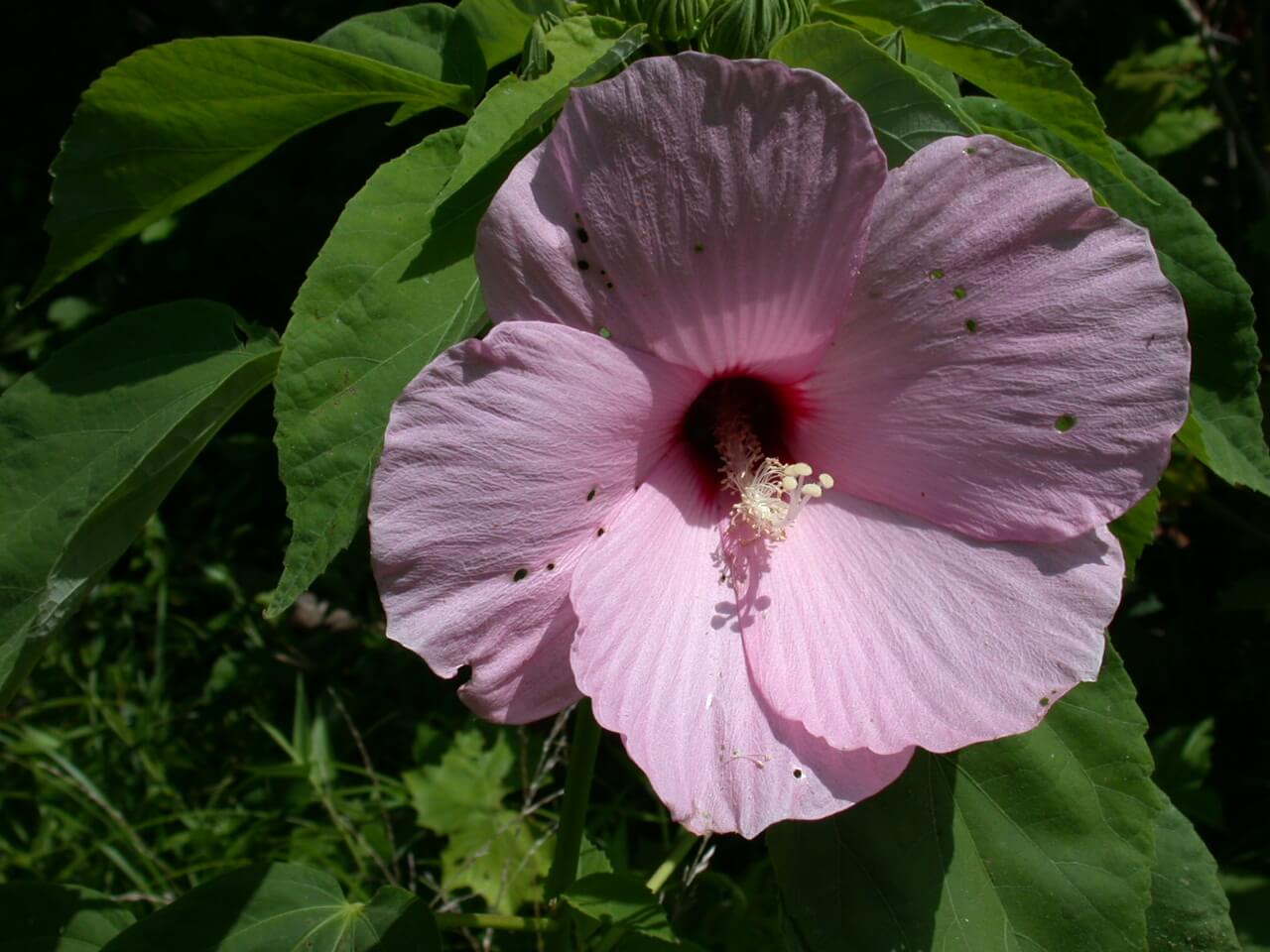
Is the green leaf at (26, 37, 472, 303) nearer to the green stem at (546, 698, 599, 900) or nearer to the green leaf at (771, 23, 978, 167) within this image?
the green leaf at (771, 23, 978, 167)

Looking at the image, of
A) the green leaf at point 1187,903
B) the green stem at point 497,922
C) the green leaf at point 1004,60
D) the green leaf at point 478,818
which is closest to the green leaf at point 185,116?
the green leaf at point 1004,60

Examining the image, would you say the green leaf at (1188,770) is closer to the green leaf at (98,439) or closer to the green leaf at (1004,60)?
the green leaf at (1004,60)

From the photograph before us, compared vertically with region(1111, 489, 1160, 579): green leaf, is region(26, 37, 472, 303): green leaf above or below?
above

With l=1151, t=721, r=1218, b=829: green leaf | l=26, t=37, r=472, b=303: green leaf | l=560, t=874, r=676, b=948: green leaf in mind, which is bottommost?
l=1151, t=721, r=1218, b=829: green leaf

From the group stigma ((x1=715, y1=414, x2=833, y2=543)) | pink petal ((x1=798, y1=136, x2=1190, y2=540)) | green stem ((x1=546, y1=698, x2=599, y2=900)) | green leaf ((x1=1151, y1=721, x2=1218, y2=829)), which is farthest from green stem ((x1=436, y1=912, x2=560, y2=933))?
green leaf ((x1=1151, y1=721, x2=1218, y2=829))

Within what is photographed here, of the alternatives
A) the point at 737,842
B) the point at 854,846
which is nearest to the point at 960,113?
the point at 854,846
